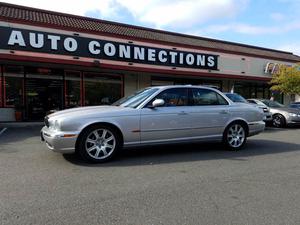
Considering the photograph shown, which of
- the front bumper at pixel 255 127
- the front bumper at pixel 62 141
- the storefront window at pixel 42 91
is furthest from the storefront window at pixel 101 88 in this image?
the front bumper at pixel 62 141

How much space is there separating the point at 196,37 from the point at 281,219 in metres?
20.1

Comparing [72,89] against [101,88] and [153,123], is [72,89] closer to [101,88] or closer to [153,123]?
[101,88]

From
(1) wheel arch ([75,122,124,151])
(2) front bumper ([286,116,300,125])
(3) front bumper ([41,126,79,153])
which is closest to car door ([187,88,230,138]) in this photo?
(1) wheel arch ([75,122,124,151])

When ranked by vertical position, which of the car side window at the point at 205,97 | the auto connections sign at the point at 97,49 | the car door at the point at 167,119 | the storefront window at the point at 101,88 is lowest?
the car door at the point at 167,119

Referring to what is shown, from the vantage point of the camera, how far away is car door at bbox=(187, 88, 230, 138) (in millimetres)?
6973

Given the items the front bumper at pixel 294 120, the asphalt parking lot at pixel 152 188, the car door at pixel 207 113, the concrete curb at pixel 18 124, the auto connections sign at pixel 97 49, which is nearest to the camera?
the asphalt parking lot at pixel 152 188

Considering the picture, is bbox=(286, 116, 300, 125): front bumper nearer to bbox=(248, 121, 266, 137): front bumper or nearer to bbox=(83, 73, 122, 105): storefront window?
bbox=(248, 121, 266, 137): front bumper

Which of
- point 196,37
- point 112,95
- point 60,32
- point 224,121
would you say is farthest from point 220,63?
point 224,121

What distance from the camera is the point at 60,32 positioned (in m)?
14.0

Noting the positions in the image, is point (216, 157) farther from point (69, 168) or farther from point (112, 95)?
point (112, 95)

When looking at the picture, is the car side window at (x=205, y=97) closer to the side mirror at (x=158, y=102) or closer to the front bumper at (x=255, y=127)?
the front bumper at (x=255, y=127)

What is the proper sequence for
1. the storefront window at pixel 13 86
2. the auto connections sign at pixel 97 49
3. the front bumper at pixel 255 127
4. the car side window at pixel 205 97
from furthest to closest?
the storefront window at pixel 13 86
the auto connections sign at pixel 97 49
the front bumper at pixel 255 127
the car side window at pixel 205 97

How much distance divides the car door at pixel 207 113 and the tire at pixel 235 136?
22 centimetres

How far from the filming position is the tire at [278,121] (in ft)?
44.2
